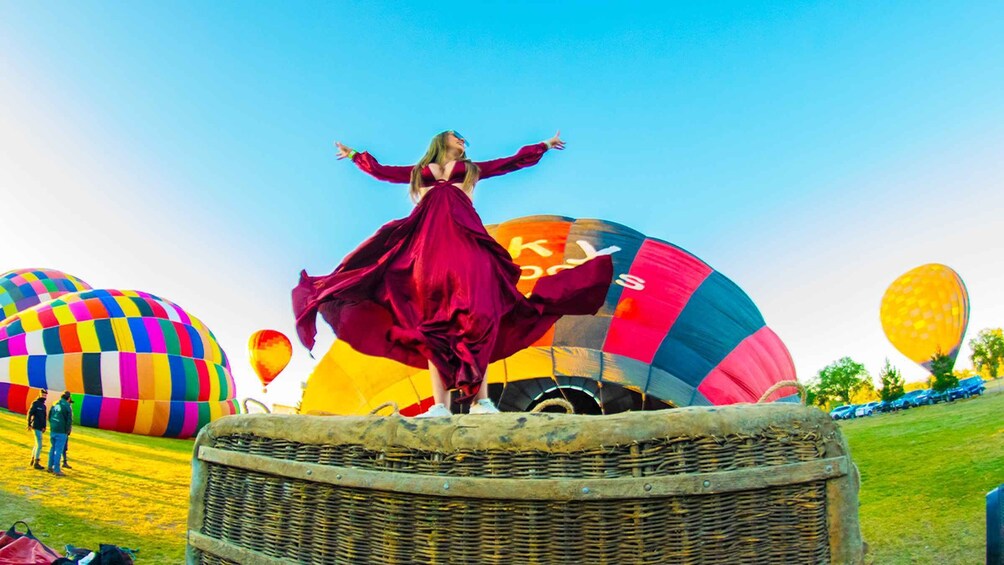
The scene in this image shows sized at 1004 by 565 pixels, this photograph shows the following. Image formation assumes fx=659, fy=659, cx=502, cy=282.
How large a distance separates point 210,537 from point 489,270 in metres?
1.92

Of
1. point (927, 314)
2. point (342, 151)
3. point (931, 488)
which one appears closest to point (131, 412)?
point (342, 151)

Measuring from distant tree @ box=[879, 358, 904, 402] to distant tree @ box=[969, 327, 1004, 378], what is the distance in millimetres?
21234

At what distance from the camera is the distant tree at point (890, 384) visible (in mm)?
25781

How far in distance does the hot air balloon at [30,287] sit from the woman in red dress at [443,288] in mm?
20352

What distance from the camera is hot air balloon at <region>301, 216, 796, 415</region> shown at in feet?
20.0

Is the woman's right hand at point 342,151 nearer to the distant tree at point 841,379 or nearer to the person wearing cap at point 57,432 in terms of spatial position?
the person wearing cap at point 57,432

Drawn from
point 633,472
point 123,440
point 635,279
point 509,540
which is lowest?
point 123,440

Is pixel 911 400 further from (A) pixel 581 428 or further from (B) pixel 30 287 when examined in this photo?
(B) pixel 30 287

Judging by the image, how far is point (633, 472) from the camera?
1.14 meters

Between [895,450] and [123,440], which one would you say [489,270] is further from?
[123,440]

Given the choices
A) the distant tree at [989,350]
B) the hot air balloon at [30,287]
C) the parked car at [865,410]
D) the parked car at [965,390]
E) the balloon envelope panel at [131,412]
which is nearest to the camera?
the balloon envelope panel at [131,412]

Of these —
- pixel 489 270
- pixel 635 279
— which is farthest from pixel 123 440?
pixel 489 270

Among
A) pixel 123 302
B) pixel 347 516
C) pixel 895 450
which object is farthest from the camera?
pixel 123 302

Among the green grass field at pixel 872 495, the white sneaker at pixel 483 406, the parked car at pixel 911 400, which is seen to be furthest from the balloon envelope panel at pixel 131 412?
the parked car at pixel 911 400
